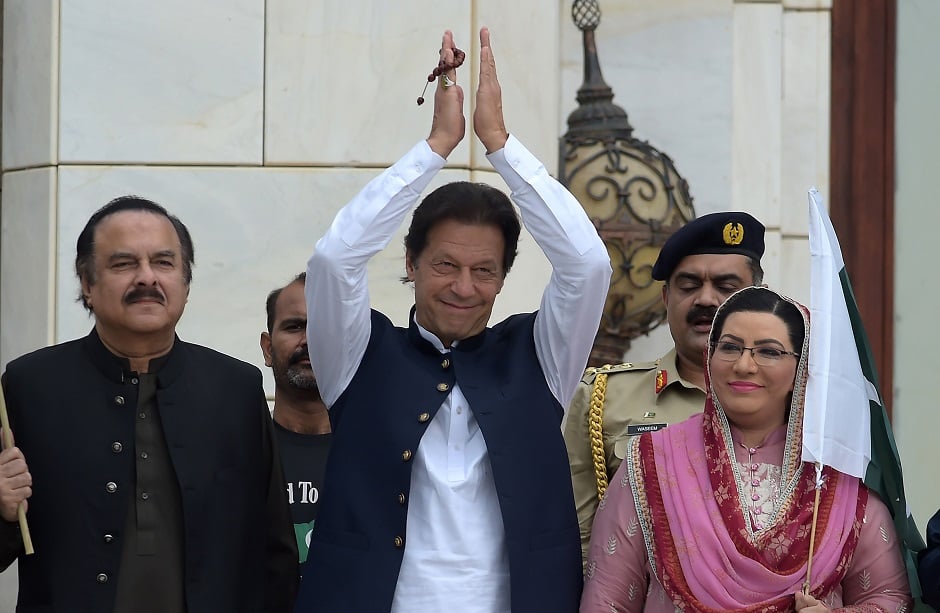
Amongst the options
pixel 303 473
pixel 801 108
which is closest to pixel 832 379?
pixel 303 473

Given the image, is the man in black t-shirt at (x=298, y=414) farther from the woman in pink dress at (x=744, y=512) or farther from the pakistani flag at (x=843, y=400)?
the pakistani flag at (x=843, y=400)

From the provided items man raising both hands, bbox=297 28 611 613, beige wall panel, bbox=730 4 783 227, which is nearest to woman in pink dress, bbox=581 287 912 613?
man raising both hands, bbox=297 28 611 613

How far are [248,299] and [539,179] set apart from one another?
6.38 ft

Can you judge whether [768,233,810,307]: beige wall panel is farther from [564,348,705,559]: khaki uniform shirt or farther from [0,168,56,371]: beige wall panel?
[0,168,56,371]: beige wall panel

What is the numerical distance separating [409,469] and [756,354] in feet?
2.61

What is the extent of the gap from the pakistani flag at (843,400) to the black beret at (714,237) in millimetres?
526

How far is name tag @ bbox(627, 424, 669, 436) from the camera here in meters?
3.99

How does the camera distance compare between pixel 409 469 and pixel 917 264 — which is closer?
pixel 409 469

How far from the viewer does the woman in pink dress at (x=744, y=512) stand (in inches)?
128

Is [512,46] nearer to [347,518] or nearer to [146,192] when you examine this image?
[146,192]

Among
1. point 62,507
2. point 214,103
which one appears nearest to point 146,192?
point 214,103

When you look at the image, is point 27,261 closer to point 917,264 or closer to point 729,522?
point 729,522

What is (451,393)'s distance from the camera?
346cm

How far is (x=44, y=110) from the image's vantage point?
16.9ft
